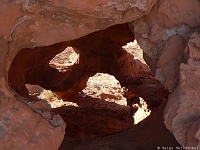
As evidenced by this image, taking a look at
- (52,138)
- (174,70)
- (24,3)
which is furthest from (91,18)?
(52,138)

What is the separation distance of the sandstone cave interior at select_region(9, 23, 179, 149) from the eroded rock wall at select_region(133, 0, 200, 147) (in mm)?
1463

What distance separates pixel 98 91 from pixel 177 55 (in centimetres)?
354

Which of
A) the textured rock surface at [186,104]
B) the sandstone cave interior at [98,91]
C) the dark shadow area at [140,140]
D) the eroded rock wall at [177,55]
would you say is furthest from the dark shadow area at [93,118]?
the textured rock surface at [186,104]

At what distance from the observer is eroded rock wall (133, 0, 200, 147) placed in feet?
5.16

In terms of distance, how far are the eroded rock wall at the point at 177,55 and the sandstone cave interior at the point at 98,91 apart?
Answer: 146 cm

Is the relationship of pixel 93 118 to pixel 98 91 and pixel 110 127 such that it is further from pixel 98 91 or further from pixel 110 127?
pixel 98 91

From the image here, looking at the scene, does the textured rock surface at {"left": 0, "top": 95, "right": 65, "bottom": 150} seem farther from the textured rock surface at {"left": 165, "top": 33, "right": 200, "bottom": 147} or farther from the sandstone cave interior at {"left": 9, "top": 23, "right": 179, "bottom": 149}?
the sandstone cave interior at {"left": 9, "top": 23, "right": 179, "bottom": 149}

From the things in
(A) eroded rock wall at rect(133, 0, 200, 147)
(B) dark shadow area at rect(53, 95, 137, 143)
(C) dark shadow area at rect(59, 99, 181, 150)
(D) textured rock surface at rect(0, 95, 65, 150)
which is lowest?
(B) dark shadow area at rect(53, 95, 137, 143)

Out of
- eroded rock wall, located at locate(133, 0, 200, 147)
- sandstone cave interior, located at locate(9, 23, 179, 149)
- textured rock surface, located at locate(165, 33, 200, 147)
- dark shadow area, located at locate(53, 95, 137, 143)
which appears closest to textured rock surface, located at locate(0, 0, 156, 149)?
eroded rock wall, located at locate(133, 0, 200, 147)

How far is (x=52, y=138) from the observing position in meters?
1.61

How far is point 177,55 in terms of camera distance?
1.75 m

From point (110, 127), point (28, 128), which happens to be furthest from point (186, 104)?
point (110, 127)

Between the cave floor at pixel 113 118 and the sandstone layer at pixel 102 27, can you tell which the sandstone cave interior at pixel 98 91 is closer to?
the cave floor at pixel 113 118

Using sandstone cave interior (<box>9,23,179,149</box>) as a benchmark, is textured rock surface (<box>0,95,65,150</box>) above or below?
above
